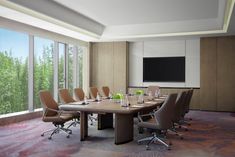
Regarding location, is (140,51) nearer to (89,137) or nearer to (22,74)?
(22,74)

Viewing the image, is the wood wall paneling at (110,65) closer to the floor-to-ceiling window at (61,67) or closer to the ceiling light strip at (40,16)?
the floor-to-ceiling window at (61,67)

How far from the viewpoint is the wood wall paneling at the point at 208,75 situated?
10000mm

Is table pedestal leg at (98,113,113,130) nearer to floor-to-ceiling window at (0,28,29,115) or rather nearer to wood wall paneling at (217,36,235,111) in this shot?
floor-to-ceiling window at (0,28,29,115)

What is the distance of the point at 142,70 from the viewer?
Answer: 11320 mm

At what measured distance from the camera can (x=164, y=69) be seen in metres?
10.9

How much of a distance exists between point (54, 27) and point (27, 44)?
3.60ft

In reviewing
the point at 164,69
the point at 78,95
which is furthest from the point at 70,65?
the point at 164,69

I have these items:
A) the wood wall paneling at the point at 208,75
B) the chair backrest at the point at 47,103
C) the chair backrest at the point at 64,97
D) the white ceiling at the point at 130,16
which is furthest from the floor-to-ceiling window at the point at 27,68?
the wood wall paneling at the point at 208,75

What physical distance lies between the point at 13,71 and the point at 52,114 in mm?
2814

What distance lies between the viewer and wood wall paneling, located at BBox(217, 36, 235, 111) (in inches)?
384

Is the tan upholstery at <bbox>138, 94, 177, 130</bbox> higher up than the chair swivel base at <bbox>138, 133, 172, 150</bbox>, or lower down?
higher up

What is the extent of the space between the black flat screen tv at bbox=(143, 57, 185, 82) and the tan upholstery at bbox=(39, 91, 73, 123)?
575 cm

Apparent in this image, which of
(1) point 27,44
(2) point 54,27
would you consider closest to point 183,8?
(2) point 54,27

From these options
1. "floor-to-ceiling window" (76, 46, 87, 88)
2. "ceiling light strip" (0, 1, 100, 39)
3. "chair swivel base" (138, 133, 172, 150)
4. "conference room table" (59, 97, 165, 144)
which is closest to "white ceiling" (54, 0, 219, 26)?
"ceiling light strip" (0, 1, 100, 39)
